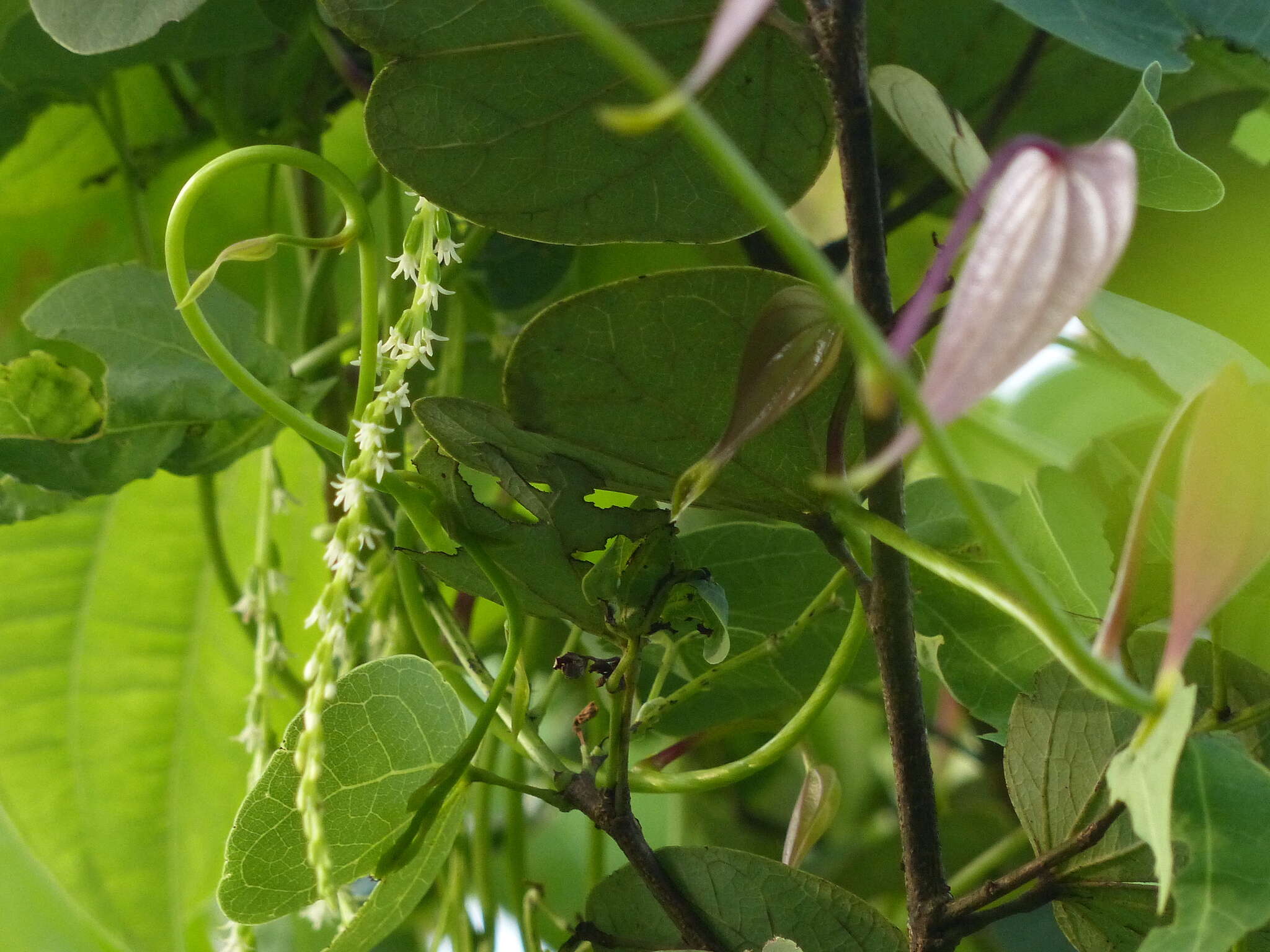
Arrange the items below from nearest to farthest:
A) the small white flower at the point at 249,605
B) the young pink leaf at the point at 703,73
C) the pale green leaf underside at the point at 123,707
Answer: the young pink leaf at the point at 703,73
the small white flower at the point at 249,605
the pale green leaf underside at the point at 123,707

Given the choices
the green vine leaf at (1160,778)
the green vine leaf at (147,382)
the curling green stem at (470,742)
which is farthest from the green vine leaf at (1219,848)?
the green vine leaf at (147,382)

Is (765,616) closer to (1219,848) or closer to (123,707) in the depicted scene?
(1219,848)

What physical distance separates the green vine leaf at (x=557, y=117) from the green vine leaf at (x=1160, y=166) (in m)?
0.06

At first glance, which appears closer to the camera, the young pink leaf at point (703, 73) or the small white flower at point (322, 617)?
the young pink leaf at point (703, 73)

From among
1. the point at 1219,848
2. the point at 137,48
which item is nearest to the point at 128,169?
the point at 137,48

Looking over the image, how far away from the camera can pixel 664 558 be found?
0.70ft

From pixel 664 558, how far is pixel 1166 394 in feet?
0.50

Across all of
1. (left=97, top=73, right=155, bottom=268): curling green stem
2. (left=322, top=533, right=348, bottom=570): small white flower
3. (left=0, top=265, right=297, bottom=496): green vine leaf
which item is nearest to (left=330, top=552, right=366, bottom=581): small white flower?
(left=322, top=533, right=348, bottom=570): small white flower

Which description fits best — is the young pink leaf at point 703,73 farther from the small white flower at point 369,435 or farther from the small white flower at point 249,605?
the small white flower at point 249,605

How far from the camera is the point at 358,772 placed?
22cm

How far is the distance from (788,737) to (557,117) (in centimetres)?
13

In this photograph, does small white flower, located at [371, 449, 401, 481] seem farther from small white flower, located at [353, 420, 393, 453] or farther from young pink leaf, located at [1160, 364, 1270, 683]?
young pink leaf, located at [1160, 364, 1270, 683]

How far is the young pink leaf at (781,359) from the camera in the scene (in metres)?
0.18

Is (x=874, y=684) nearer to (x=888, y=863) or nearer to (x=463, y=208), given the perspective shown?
(x=888, y=863)
